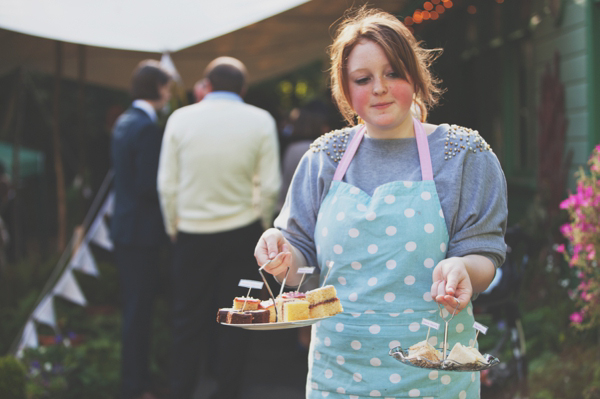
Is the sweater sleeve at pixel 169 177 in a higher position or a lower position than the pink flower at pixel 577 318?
higher

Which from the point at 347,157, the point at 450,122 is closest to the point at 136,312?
the point at 450,122

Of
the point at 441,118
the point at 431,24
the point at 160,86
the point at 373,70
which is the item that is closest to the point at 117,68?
the point at 160,86

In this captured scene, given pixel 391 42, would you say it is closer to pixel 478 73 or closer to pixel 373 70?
pixel 373 70

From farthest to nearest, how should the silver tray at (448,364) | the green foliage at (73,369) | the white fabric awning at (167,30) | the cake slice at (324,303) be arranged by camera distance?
the white fabric awning at (167,30), the green foliage at (73,369), the cake slice at (324,303), the silver tray at (448,364)

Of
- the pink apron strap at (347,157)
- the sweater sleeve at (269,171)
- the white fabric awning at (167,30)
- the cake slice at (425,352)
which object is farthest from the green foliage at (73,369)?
the cake slice at (425,352)

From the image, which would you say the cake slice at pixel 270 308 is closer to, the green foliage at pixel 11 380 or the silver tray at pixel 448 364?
the silver tray at pixel 448 364

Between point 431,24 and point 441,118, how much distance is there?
139 cm

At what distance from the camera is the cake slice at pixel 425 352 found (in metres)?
1.69

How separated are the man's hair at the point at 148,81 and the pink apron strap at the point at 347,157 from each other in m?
2.95

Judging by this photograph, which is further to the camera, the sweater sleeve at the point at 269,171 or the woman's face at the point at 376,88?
the sweater sleeve at the point at 269,171

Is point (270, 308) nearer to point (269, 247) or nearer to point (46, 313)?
point (269, 247)

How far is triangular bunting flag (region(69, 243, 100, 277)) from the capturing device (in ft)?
18.2

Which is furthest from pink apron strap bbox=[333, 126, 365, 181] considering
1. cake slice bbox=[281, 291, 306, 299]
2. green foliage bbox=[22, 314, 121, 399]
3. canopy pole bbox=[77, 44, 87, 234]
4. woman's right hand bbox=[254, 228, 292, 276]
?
canopy pole bbox=[77, 44, 87, 234]

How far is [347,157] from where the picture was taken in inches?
79.3
